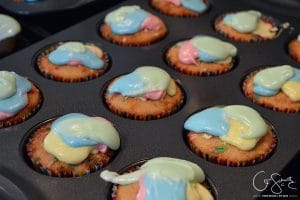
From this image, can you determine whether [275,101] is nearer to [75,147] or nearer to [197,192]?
[197,192]

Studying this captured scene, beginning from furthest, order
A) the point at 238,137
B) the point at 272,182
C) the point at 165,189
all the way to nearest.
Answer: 1. the point at 238,137
2. the point at 272,182
3. the point at 165,189

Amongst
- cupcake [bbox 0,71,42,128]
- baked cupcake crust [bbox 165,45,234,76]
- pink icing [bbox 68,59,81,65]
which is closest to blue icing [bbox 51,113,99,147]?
cupcake [bbox 0,71,42,128]

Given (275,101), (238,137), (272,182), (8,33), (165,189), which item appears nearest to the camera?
(165,189)

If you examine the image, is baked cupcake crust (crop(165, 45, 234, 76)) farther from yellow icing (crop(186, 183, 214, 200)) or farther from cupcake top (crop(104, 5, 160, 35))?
yellow icing (crop(186, 183, 214, 200))

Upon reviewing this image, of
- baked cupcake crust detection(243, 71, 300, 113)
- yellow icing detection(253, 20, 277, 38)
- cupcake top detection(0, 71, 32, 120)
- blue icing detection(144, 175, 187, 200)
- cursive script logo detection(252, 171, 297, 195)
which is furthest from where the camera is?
yellow icing detection(253, 20, 277, 38)

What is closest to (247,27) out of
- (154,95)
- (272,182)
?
(154,95)

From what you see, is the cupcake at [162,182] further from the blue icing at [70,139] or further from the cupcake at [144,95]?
the cupcake at [144,95]

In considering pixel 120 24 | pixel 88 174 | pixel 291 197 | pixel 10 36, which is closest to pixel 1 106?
pixel 88 174

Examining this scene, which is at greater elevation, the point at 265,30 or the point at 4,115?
the point at 265,30
